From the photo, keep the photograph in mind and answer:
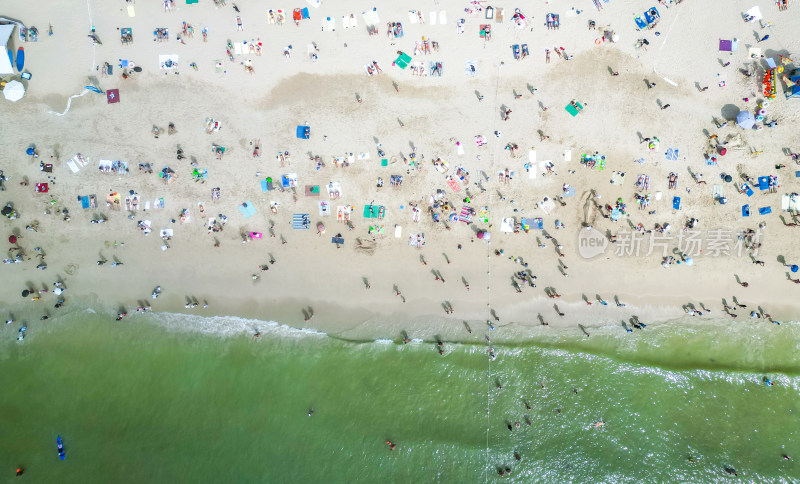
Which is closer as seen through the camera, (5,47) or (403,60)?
(5,47)

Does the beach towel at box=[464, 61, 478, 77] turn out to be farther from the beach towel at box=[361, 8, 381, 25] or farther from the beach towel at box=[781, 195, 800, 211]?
the beach towel at box=[781, 195, 800, 211]

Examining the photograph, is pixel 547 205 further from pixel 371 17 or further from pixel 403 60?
pixel 371 17

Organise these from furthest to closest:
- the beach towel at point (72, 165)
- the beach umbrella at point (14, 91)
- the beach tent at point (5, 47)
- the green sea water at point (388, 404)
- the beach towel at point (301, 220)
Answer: the beach towel at point (301, 220)
the green sea water at point (388, 404)
the beach towel at point (72, 165)
the beach umbrella at point (14, 91)
the beach tent at point (5, 47)

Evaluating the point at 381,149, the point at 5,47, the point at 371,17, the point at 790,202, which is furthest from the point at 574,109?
the point at 5,47

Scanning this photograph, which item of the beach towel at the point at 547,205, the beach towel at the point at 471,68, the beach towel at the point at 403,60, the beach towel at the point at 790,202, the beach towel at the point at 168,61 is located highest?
the beach towel at the point at 168,61

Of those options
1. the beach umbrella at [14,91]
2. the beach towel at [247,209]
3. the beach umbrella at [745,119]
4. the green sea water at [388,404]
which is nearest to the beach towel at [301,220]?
the beach towel at [247,209]

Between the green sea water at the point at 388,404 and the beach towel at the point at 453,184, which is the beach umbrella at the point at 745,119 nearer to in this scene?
the green sea water at the point at 388,404

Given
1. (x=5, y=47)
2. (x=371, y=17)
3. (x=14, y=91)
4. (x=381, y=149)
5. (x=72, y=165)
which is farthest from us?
(x=381, y=149)
